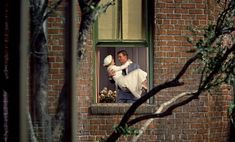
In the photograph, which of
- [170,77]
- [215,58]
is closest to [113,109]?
[170,77]

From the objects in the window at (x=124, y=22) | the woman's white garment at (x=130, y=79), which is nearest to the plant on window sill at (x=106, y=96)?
the woman's white garment at (x=130, y=79)

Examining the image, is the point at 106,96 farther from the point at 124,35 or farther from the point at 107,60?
the point at 124,35

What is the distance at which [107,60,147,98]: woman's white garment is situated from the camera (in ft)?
24.8

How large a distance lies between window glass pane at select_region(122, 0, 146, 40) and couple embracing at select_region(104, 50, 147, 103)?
0.95ft

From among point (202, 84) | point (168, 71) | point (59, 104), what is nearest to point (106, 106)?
point (168, 71)

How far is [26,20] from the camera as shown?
246 centimetres

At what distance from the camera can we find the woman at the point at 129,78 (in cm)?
757

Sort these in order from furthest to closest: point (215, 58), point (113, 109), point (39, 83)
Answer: point (113, 109) → point (215, 58) → point (39, 83)

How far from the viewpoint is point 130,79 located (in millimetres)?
7633
